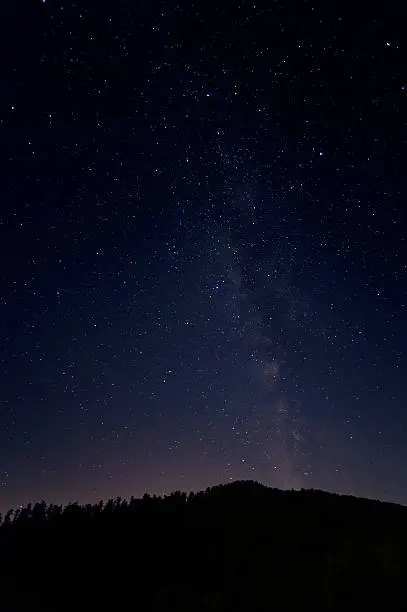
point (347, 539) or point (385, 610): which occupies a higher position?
point (347, 539)

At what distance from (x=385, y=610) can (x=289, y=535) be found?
11.1 m

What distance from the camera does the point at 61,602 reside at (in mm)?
31250

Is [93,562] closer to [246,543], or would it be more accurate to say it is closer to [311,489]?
[246,543]

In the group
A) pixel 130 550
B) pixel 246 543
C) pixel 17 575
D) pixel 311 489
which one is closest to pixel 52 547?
pixel 17 575

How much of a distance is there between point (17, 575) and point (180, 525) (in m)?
16.6

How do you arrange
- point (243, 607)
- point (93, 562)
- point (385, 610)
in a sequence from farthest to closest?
1. point (93, 562)
2. point (243, 607)
3. point (385, 610)

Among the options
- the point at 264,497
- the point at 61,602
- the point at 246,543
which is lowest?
the point at 61,602

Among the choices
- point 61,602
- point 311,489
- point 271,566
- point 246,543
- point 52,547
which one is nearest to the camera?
point 271,566

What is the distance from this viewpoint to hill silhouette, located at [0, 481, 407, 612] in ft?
85.3

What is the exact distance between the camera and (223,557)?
31.9m

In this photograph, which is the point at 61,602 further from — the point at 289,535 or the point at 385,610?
the point at 385,610

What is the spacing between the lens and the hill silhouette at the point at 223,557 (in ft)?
85.3

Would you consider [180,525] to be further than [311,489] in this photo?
No

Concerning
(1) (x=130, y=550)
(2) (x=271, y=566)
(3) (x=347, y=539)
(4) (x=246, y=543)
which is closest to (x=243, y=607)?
(2) (x=271, y=566)
